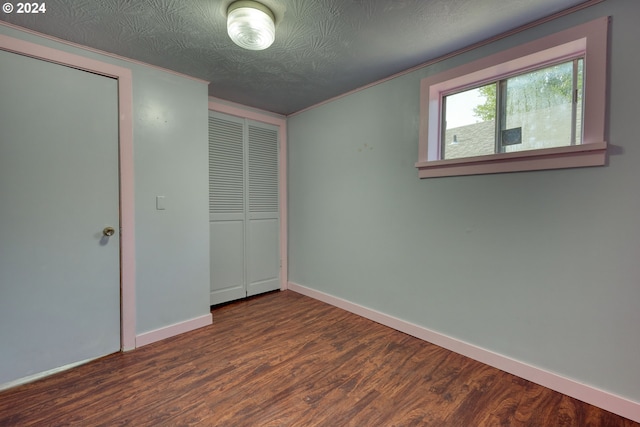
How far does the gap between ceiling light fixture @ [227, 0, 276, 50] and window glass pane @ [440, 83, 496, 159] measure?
1.55 m

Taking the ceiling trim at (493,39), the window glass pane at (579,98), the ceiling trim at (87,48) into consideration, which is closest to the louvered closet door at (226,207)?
the ceiling trim at (87,48)

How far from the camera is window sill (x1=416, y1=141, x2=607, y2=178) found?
1534mm

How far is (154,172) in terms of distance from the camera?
2275mm

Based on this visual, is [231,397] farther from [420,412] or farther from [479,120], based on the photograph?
[479,120]

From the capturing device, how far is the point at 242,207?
10.6ft

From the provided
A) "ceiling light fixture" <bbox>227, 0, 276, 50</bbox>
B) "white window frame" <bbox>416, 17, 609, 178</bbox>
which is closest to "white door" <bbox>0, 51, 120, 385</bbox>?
"ceiling light fixture" <bbox>227, 0, 276, 50</bbox>

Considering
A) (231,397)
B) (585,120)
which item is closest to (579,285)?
(585,120)

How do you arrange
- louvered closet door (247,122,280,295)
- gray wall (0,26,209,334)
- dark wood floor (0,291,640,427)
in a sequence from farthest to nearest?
louvered closet door (247,122,280,295), gray wall (0,26,209,334), dark wood floor (0,291,640,427)

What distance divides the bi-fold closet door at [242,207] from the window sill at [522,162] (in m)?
1.95

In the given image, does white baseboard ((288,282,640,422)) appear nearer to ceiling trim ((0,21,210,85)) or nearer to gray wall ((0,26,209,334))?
gray wall ((0,26,209,334))

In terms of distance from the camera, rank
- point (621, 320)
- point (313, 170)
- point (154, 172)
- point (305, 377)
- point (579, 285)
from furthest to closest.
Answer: point (313, 170)
point (154, 172)
point (305, 377)
point (579, 285)
point (621, 320)

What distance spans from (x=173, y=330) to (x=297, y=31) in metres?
2.60

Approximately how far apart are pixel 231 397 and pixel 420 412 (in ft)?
3.65

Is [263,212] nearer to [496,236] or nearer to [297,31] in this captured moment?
[297,31]
